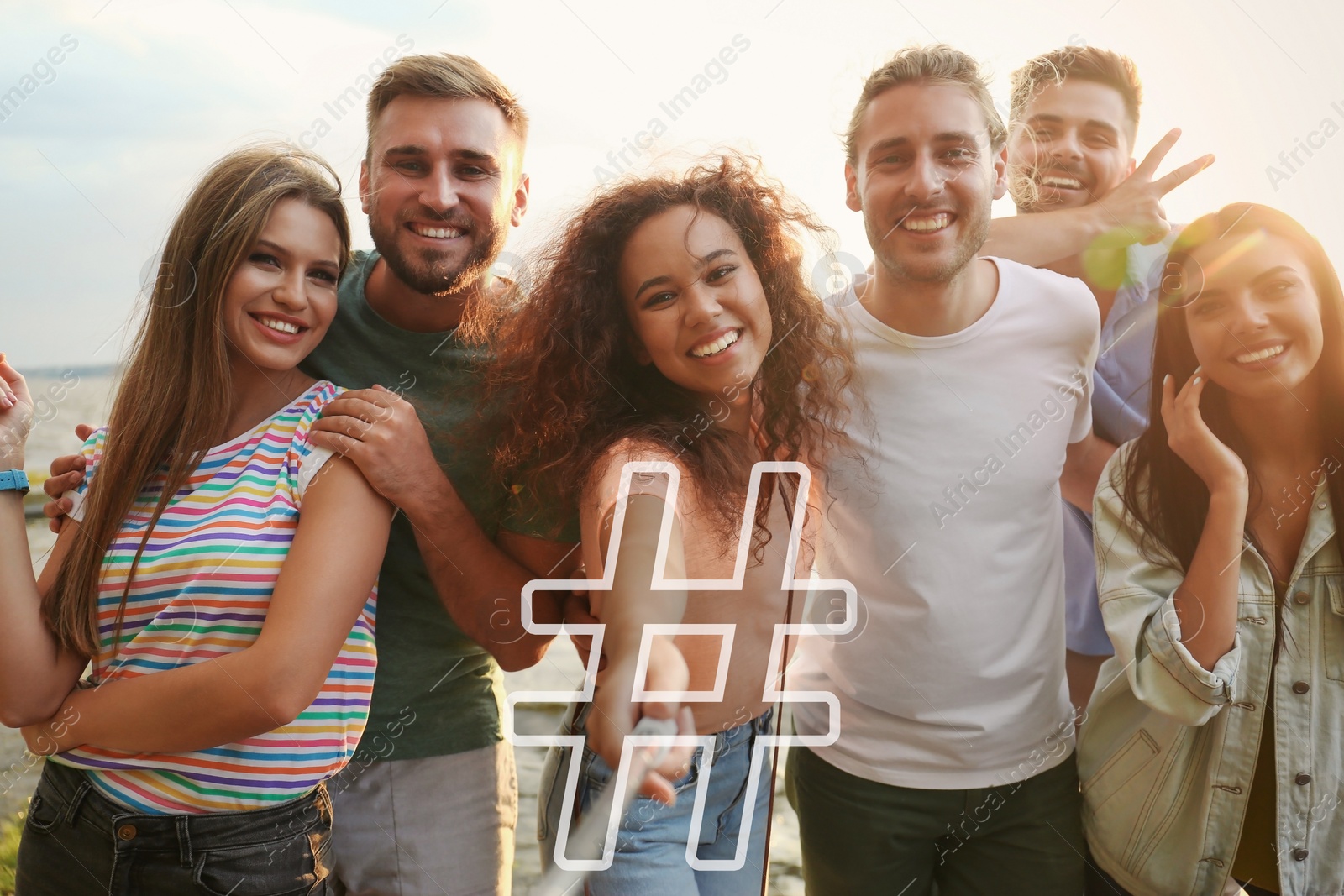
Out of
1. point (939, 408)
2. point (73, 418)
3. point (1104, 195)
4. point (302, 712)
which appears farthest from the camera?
point (73, 418)

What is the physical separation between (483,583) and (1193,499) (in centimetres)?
171

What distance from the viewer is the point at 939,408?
7.52 feet

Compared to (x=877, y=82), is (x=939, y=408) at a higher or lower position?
lower

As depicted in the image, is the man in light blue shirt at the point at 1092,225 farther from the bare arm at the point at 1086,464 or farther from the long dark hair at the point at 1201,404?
the long dark hair at the point at 1201,404

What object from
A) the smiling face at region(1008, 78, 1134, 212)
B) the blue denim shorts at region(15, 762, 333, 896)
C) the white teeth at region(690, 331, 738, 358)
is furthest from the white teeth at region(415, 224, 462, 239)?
the smiling face at region(1008, 78, 1134, 212)

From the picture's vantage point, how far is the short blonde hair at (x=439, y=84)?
96.0 inches

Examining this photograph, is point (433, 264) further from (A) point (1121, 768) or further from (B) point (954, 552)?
(A) point (1121, 768)

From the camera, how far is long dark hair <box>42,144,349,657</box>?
197 centimetres

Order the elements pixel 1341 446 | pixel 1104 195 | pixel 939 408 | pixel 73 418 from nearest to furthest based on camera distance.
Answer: pixel 1341 446
pixel 939 408
pixel 1104 195
pixel 73 418

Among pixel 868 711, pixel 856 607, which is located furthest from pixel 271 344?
pixel 868 711

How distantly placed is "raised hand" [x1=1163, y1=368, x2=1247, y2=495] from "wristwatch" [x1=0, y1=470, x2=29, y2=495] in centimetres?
257

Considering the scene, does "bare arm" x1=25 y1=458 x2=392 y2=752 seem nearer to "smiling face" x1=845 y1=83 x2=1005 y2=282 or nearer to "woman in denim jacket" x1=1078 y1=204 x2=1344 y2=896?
"smiling face" x1=845 y1=83 x2=1005 y2=282

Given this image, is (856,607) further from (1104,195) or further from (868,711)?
(1104,195)

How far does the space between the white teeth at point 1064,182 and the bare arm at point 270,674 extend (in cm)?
237
